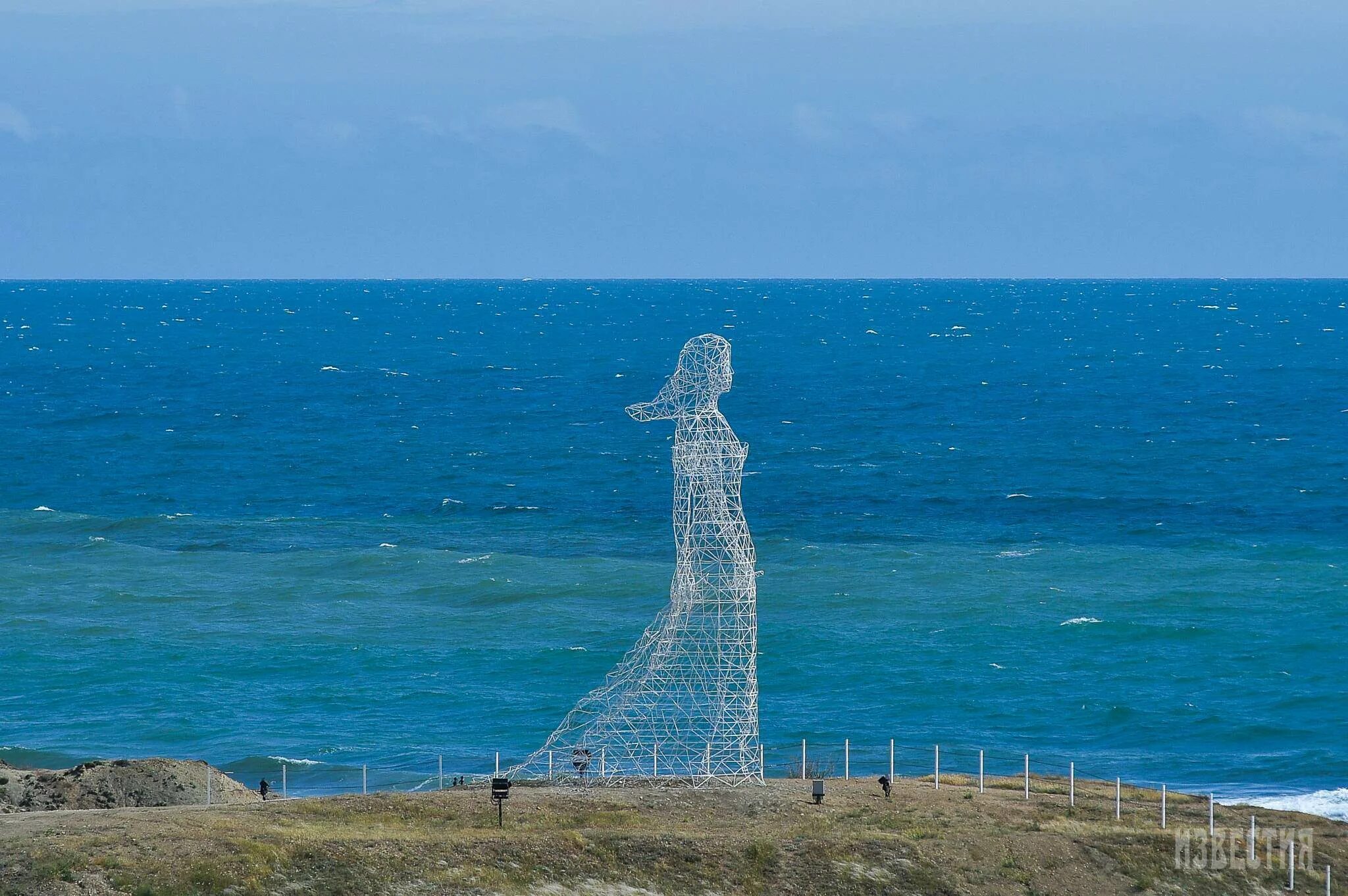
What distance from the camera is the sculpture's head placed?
146ft

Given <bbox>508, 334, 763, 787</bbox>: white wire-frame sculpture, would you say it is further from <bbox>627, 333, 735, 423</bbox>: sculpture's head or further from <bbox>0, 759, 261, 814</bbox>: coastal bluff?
<bbox>0, 759, 261, 814</bbox>: coastal bluff

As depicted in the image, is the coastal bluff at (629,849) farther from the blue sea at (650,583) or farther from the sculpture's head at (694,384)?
the blue sea at (650,583)

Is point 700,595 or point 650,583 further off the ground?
point 700,595

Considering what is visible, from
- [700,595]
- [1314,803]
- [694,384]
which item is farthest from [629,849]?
[1314,803]

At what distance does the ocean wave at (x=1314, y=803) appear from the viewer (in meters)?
51.9

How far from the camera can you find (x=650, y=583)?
83.1 metres

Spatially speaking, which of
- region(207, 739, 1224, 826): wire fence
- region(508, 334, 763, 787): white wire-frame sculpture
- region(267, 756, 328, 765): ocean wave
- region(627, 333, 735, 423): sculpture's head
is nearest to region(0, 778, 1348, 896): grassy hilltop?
region(508, 334, 763, 787): white wire-frame sculpture

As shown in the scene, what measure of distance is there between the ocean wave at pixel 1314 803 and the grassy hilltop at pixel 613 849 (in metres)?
8.06

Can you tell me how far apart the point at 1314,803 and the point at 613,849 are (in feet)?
83.6

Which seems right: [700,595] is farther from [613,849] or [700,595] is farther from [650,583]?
[650,583]

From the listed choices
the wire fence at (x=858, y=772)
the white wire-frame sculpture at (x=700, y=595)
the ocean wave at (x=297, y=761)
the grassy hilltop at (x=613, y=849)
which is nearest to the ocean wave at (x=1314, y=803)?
the wire fence at (x=858, y=772)

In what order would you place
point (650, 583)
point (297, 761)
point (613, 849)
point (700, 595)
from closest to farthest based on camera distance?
point (613, 849), point (700, 595), point (297, 761), point (650, 583)

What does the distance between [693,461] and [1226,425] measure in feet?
341

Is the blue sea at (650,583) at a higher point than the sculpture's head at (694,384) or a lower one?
lower
